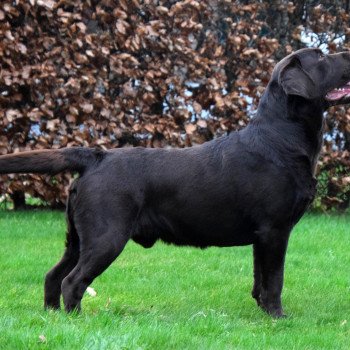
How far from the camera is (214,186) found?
16.9 ft

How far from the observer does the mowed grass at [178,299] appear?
424cm

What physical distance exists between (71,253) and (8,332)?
115 centimetres

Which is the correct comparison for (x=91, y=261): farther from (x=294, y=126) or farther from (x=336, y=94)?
(x=336, y=94)

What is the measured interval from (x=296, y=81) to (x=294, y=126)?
12.0 inches

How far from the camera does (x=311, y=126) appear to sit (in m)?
5.20

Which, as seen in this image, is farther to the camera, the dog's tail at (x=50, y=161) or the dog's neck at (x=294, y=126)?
the dog's neck at (x=294, y=126)

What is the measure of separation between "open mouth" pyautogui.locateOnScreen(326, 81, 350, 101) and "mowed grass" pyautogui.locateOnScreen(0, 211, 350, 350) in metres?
1.44

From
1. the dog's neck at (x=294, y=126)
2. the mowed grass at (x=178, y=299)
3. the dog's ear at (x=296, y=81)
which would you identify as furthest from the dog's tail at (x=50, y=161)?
the dog's ear at (x=296, y=81)

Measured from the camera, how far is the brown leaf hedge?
8688 mm

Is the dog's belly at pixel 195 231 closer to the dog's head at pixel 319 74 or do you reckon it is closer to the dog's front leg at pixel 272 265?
the dog's front leg at pixel 272 265

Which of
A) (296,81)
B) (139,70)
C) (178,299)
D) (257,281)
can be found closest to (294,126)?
(296,81)

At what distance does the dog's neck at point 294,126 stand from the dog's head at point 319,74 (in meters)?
0.08

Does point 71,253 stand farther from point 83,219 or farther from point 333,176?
point 333,176

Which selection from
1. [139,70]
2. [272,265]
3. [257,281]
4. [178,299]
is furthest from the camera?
[139,70]
